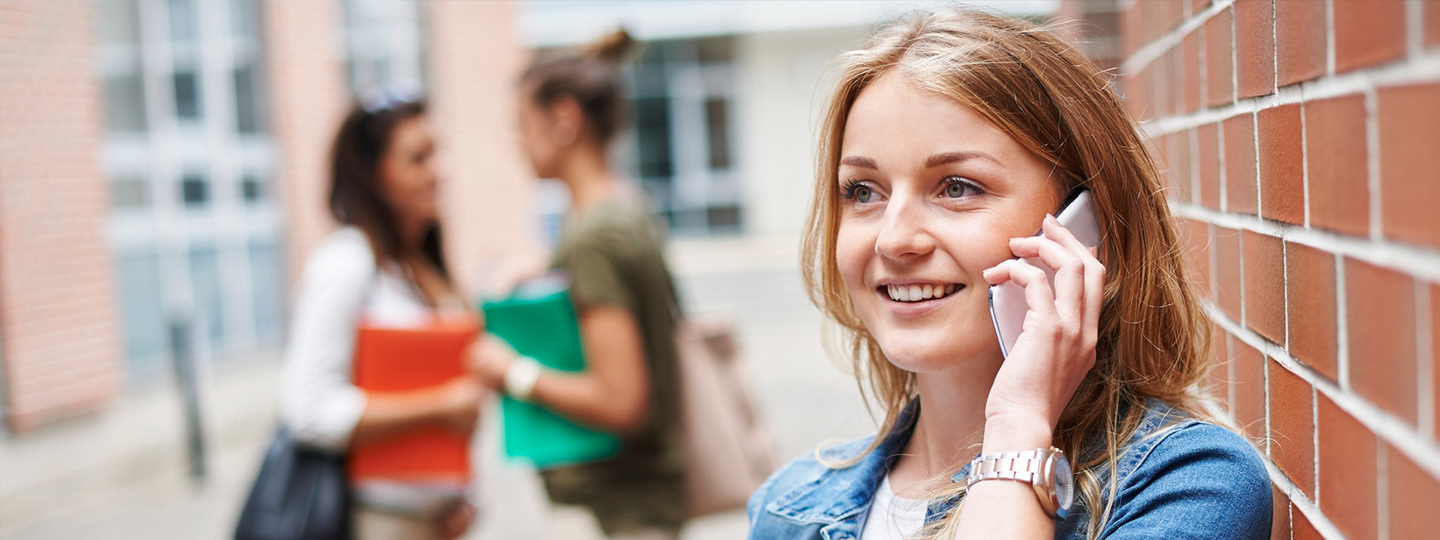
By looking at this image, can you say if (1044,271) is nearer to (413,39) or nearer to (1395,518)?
(1395,518)

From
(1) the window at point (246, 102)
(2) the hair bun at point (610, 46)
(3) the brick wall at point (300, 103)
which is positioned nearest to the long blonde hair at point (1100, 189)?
(2) the hair bun at point (610, 46)

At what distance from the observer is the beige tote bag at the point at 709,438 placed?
10.9ft

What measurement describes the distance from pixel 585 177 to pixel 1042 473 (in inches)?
94.7

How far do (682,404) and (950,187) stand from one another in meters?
2.09

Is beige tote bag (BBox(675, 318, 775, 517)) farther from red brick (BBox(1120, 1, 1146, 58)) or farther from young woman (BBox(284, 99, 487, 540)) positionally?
red brick (BBox(1120, 1, 1146, 58))

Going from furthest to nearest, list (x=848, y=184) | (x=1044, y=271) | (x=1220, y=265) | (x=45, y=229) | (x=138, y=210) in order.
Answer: (x=138, y=210) → (x=45, y=229) → (x=1220, y=265) → (x=848, y=184) → (x=1044, y=271)

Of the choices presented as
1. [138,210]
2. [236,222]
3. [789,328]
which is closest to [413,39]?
[236,222]

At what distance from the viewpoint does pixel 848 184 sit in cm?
143

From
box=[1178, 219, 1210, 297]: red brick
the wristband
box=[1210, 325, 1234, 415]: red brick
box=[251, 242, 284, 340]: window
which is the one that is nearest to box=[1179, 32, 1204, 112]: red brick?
box=[1178, 219, 1210, 297]: red brick

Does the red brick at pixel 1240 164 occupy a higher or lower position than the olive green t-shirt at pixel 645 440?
higher

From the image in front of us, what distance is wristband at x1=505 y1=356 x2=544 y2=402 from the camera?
3.22 m

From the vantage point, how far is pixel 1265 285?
1332 millimetres

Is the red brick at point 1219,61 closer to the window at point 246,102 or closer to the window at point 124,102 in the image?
the window at point 124,102

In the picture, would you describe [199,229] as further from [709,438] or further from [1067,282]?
[1067,282]
